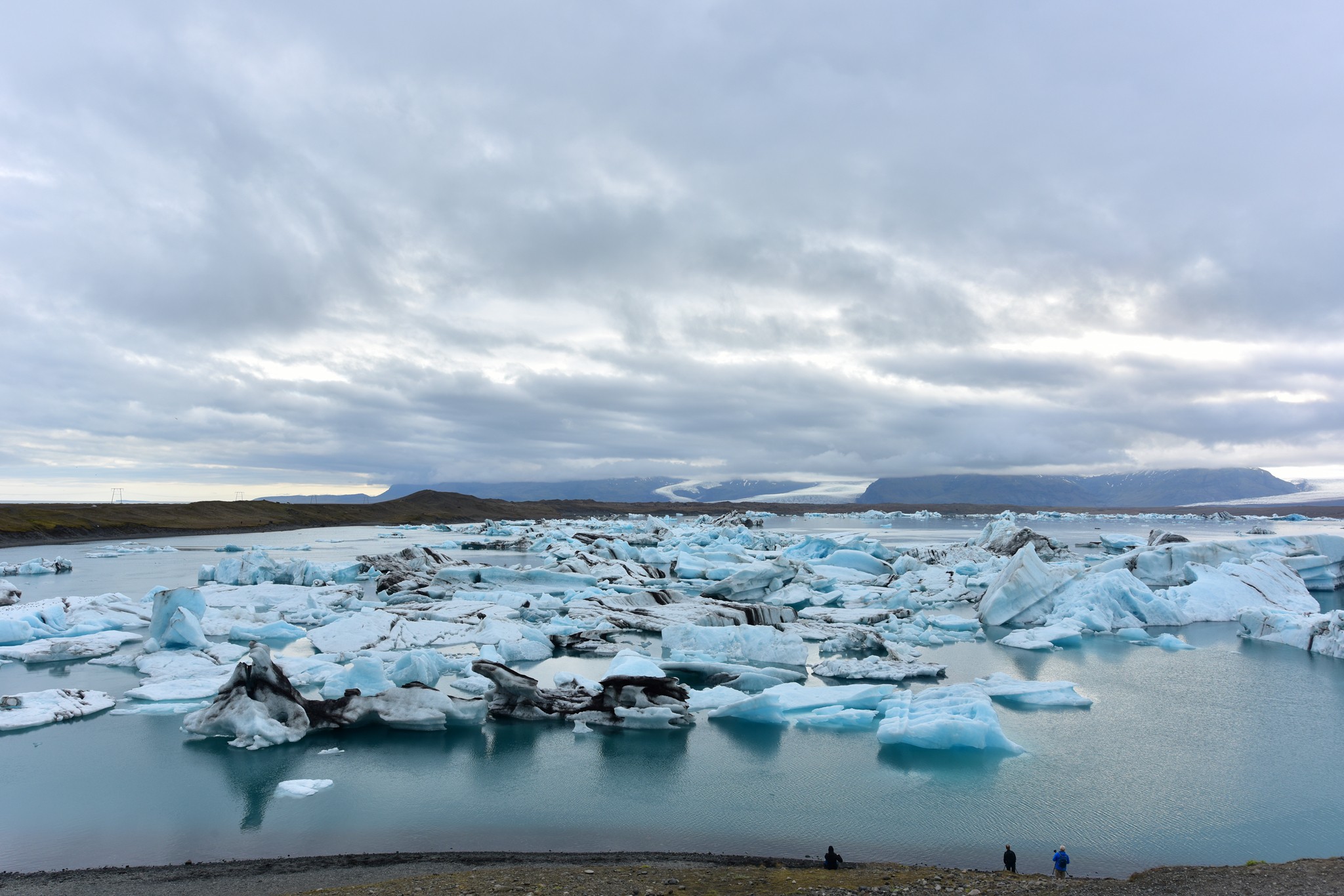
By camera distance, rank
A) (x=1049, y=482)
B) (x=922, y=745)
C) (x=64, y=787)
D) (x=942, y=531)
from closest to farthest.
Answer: (x=64, y=787) → (x=922, y=745) → (x=942, y=531) → (x=1049, y=482)

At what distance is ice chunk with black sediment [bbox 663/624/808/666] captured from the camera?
11.6 m

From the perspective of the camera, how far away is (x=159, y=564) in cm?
2694

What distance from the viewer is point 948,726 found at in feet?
25.0

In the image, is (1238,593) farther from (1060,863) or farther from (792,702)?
(1060,863)

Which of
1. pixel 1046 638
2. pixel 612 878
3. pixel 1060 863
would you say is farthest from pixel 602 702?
pixel 1046 638

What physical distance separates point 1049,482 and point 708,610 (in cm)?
19014

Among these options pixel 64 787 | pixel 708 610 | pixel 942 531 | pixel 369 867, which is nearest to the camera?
pixel 369 867

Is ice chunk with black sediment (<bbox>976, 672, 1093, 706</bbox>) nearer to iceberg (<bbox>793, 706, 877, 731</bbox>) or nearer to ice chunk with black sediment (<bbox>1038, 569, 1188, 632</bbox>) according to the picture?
iceberg (<bbox>793, 706, 877, 731</bbox>)

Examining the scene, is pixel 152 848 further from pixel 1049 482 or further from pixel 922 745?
pixel 1049 482

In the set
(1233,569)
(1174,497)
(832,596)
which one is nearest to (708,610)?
(832,596)

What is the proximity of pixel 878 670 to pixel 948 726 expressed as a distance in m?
3.32

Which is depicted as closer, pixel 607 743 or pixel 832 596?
pixel 607 743

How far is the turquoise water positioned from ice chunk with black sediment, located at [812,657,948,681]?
5.59 feet

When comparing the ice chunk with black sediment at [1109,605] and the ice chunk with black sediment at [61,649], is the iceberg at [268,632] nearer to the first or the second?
the ice chunk with black sediment at [61,649]
